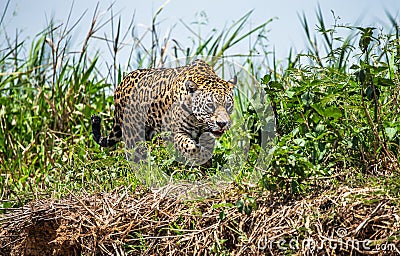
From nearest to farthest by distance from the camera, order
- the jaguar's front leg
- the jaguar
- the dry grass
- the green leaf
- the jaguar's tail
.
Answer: the dry grass < the green leaf < the jaguar's front leg < the jaguar < the jaguar's tail

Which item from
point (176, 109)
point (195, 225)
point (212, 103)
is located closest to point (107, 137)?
point (176, 109)

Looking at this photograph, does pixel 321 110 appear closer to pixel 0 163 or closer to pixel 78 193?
pixel 78 193

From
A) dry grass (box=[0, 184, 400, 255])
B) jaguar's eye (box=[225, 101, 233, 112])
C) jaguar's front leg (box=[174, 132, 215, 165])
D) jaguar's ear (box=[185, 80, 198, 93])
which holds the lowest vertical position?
dry grass (box=[0, 184, 400, 255])

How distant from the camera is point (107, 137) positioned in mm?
5391

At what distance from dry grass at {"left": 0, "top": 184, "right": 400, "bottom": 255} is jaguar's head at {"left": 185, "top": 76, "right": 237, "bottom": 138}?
3.16ft

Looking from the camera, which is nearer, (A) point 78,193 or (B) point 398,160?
(B) point 398,160

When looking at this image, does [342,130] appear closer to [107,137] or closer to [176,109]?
[176,109]

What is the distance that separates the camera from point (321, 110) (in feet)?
10.2

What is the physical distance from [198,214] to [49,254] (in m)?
1.09

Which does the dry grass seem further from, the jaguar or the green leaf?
the jaguar

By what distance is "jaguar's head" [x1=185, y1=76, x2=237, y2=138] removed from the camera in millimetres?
4434

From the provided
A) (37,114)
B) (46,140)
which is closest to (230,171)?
(46,140)

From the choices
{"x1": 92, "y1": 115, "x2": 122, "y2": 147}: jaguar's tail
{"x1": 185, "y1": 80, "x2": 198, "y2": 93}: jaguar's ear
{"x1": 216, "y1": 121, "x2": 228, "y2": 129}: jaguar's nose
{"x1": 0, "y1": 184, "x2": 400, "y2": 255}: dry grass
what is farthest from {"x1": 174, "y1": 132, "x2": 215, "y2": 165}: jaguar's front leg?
{"x1": 92, "y1": 115, "x2": 122, "y2": 147}: jaguar's tail

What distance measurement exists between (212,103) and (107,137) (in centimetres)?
128
